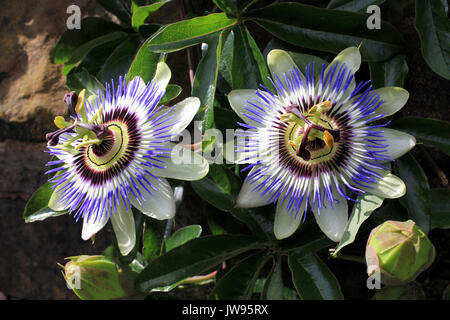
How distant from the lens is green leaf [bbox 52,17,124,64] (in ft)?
6.09

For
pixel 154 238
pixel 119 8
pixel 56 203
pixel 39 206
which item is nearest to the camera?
pixel 56 203

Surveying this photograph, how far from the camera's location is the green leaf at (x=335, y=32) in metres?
1.47

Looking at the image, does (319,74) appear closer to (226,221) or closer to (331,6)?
(331,6)

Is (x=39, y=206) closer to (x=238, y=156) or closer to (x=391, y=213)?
(x=238, y=156)

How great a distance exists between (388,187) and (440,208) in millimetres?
311

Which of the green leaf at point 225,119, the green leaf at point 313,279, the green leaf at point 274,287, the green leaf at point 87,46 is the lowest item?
the green leaf at point 274,287

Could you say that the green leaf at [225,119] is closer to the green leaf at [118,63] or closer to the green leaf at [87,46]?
the green leaf at [118,63]

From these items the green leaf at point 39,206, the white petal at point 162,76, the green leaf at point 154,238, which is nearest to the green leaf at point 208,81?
the white petal at point 162,76

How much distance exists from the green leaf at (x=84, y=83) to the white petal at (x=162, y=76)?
30 centimetres

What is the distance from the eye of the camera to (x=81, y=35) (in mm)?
1863

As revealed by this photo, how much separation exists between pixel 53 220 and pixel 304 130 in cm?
131

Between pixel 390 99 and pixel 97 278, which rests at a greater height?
pixel 390 99

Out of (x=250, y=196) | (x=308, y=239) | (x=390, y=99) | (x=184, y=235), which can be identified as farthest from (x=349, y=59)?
(x=184, y=235)
